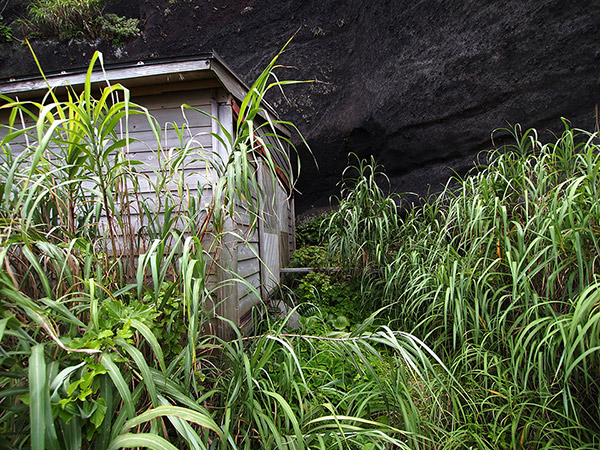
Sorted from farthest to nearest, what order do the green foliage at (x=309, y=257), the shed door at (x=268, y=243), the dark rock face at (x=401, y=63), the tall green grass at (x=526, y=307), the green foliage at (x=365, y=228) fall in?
the green foliage at (x=309, y=257), the dark rock face at (x=401, y=63), the shed door at (x=268, y=243), the green foliage at (x=365, y=228), the tall green grass at (x=526, y=307)

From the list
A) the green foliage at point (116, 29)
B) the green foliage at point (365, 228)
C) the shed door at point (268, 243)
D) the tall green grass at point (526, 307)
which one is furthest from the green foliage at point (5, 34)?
the tall green grass at point (526, 307)

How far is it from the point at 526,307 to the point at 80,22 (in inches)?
477

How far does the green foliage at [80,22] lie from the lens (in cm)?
862

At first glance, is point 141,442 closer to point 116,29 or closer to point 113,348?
point 113,348

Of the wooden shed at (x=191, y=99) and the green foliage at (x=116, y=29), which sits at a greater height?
the green foliage at (x=116, y=29)

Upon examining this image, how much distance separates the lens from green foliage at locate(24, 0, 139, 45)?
8.62 m

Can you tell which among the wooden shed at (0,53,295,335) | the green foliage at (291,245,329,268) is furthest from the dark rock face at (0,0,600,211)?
the wooden shed at (0,53,295,335)

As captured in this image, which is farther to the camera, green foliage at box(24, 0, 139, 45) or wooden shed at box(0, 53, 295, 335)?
green foliage at box(24, 0, 139, 45)

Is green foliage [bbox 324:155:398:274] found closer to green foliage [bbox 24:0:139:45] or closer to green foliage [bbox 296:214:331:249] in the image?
green foliage [bbox 296:214:331:249]

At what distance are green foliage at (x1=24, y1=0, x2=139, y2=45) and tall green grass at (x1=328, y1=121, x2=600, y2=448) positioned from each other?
10386 millimetres

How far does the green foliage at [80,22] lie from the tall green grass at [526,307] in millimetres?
10386

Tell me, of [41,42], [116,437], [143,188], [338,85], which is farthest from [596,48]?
[41,42]

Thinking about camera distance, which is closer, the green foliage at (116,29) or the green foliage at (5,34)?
the green foliage at (116,29)

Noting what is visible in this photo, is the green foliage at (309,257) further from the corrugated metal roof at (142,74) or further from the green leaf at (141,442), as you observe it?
the green leaf at (141,442)
